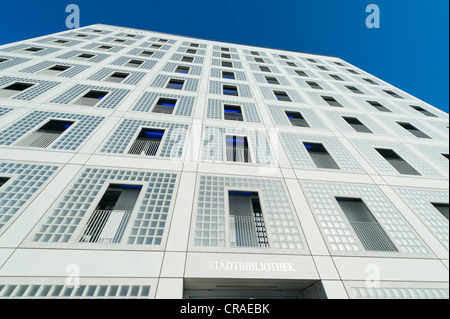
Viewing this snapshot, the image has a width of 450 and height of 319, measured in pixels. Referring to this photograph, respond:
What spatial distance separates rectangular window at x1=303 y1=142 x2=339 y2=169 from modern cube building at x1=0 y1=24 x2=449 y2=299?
9 cm

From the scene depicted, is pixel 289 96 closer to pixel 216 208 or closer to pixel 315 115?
pixel 315 115

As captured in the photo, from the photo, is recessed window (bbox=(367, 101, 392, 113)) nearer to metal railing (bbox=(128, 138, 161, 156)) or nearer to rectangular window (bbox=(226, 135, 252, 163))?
rectangular window (bbox=(226, 135, 252, 163))

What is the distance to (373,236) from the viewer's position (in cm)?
505

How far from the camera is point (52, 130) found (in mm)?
7191

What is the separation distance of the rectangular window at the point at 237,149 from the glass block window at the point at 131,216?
243cm

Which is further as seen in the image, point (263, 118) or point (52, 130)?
point (263, 118)

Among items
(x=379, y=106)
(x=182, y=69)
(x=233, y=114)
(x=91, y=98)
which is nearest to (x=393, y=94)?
(x=379, y=106)

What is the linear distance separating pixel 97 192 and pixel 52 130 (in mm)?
4438

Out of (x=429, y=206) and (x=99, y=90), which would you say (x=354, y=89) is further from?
(x=99, y=90)

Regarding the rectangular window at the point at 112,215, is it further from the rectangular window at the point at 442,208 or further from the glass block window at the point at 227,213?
the rectangular window at the point at 442,208

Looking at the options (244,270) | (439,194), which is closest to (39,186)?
(244,270)

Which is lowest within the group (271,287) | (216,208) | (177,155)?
(271,287)

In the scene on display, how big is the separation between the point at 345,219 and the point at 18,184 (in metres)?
8.98

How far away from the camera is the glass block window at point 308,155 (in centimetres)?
688
